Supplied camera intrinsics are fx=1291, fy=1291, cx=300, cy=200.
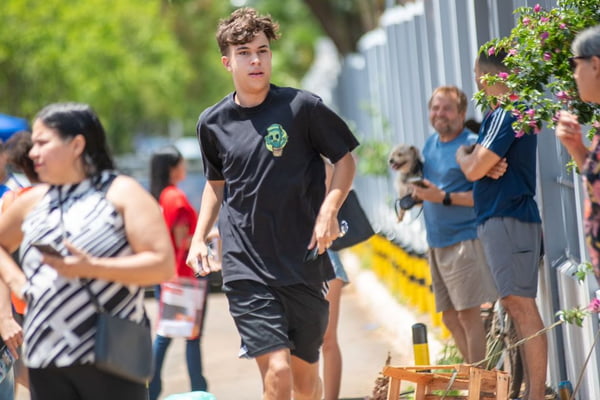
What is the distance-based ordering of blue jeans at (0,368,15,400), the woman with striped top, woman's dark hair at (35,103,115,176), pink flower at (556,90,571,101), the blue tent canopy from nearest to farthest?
the woman with striped top → woman's dark hair at (35,103,115,176) → pink flower at (556,90,571,101) → blue jeans at (0,368,15,400) → the blue tent canopy

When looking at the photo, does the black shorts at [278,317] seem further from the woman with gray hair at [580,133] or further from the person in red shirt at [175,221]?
the person in red shirt at [175,221]

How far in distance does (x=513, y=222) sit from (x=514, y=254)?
175 millimetres

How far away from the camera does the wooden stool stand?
6.38 meters

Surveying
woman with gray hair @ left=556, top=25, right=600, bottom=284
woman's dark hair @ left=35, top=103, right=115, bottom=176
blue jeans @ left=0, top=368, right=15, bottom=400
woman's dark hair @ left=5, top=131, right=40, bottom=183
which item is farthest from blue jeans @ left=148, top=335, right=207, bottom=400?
woman with gray hair @ left=556, top=25, right=600, bottom=284

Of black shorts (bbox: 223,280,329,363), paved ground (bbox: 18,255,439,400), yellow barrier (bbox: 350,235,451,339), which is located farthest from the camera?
yellow barrier (bbox: 350,235,451,339)

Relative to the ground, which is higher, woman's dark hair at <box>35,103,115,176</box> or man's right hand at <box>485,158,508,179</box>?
woman's dark hair at <box>35,103,115,176</box>

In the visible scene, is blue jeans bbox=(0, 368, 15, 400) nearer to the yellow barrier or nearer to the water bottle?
the water bottle

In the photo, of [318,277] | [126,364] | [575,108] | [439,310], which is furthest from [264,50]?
[439,310]

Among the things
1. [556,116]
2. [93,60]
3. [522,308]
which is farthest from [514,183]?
[93,60]

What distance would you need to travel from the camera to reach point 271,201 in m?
6.18

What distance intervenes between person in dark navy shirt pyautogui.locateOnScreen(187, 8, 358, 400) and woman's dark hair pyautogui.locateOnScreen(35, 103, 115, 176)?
1342mm

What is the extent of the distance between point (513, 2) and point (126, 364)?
4.50 metres

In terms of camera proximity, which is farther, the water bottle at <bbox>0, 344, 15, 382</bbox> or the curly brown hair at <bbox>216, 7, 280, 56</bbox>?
the water bottle at <bbox>0, 344, 15, 382</bbox>

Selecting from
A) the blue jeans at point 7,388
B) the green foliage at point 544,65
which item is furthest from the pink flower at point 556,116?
the blue jeans at point 7,388
